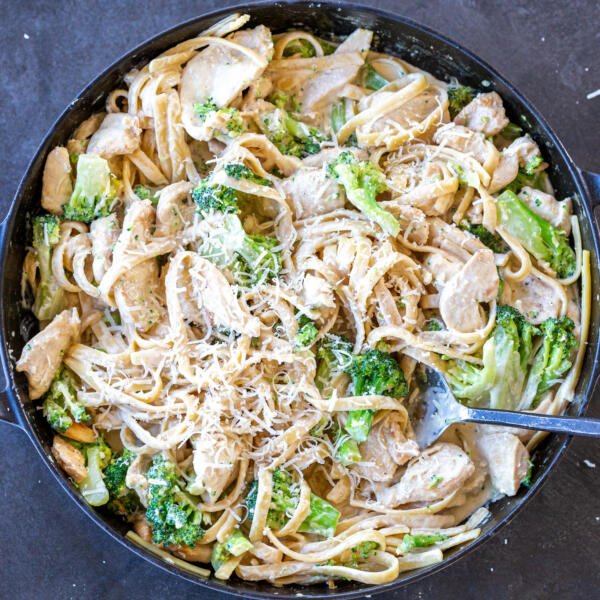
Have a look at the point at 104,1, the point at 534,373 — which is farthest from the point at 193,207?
the point at 534,373

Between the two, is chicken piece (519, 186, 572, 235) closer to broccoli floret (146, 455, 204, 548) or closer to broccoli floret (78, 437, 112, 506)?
broccoli floret (146, 455, 204, 548)

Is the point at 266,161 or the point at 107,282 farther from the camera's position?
the point at 266,161

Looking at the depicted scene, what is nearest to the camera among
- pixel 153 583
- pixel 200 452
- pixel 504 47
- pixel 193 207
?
pixel 200 452


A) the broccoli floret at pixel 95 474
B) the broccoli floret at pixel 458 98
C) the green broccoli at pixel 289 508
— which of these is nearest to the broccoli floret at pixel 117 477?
the broccoli floret at pixel 95 474

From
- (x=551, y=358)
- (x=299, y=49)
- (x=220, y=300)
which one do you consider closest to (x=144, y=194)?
(x=220, y=300)

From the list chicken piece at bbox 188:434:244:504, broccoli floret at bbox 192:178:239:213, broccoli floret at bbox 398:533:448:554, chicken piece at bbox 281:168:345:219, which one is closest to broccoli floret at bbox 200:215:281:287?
broccoli floret at bbox 192:178:239:213

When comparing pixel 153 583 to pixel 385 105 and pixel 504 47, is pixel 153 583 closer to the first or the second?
pixel 385 105

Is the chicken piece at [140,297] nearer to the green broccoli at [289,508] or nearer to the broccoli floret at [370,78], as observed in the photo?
the green broccoli at [289,508]

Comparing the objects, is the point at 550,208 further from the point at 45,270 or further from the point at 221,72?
the point at 45,270
